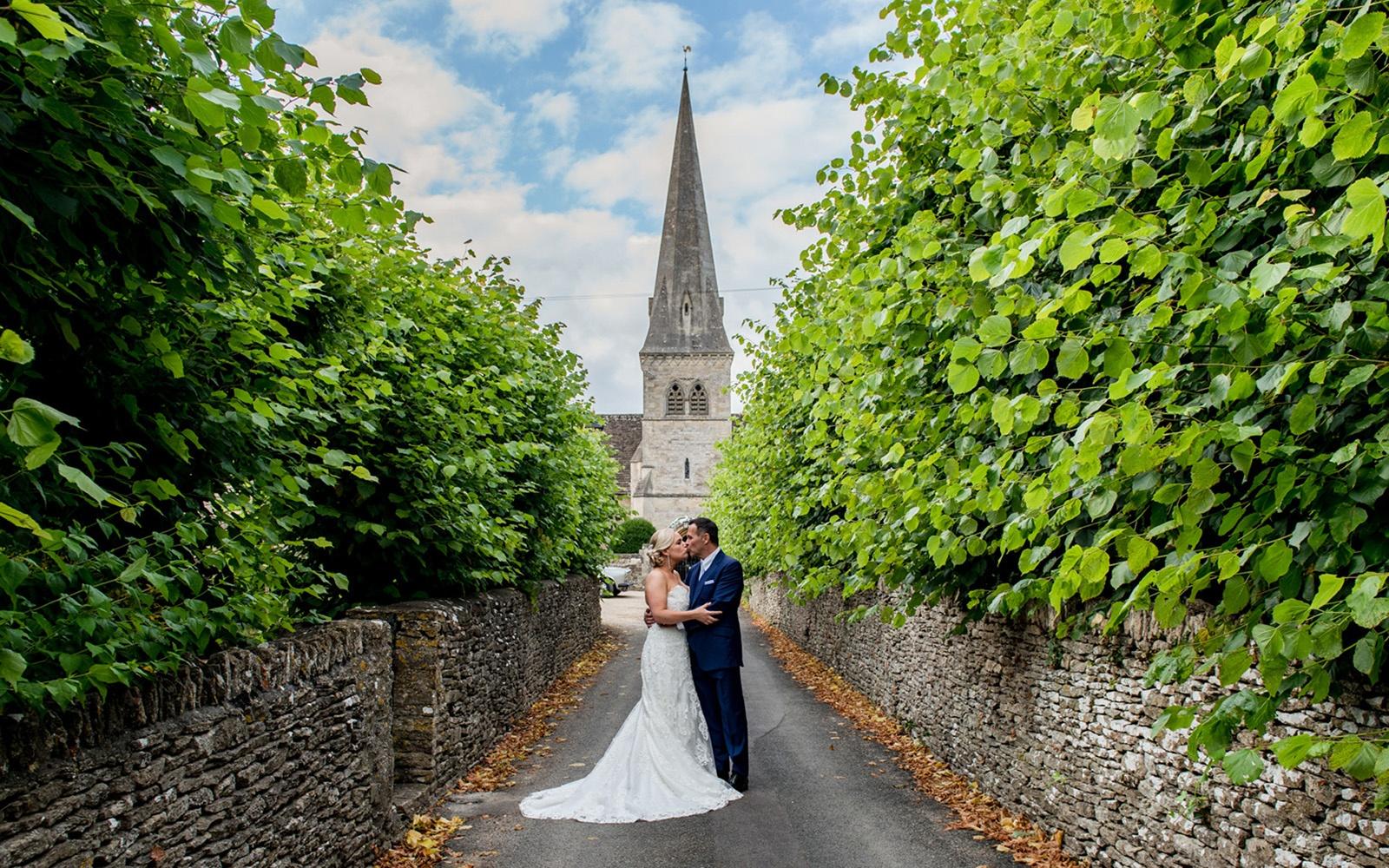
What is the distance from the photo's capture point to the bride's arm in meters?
8.54

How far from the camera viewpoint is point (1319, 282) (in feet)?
10.5

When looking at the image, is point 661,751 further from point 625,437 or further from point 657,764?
point 625,437

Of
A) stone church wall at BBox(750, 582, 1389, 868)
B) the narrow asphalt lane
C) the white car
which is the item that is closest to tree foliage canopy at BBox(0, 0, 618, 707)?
the narrow asphalt lane

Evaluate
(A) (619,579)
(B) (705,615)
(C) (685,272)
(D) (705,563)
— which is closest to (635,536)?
(A) (619,579)

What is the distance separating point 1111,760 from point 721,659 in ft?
11.6

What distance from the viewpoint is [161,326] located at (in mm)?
4086

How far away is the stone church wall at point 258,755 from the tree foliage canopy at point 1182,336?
370cm

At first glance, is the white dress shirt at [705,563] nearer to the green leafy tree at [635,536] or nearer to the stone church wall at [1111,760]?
the stone church wall at [1111,760]

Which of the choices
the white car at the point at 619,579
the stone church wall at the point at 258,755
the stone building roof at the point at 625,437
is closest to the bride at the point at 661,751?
the stone church wall at the point at 258,755

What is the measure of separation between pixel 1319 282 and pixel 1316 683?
1.42 m

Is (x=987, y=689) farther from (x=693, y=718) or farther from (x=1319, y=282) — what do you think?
(x=1319, y=282)

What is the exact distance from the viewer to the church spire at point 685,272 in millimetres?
64375

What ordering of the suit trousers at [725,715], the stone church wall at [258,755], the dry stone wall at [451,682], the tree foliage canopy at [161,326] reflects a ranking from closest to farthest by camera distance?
the tree foliage canopy at [161,326] → the stone church wall at [258,755] → the dry stone wall at [451,682] → the suit trousers at [725,715]

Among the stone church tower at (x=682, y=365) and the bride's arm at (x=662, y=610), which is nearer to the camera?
the bride's arm at (x=662, y=610)
